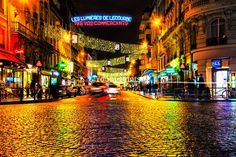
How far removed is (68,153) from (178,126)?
544 centimetres

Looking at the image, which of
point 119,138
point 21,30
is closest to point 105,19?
point 21,30

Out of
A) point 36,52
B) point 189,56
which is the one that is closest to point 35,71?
point 36,52

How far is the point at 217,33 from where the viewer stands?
3794cm

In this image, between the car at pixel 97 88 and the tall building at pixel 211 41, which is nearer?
the tall building at pixel 211 41

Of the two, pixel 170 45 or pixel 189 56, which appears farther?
pixel 170 45

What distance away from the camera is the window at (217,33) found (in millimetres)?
37344

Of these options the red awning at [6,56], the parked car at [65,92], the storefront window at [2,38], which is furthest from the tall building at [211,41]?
the storefront window at [2,38]

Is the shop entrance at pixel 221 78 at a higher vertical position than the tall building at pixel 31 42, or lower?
lower

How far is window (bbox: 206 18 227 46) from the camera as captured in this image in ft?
123

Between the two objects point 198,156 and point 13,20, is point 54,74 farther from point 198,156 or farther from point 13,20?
point 198,156

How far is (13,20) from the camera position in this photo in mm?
42688

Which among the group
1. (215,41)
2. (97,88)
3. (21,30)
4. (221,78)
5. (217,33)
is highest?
(21,30)

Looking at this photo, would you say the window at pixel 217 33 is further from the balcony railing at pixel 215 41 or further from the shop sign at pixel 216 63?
the shop sign at pixel 216 63

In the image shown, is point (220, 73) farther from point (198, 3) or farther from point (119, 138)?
point (119, 138)
